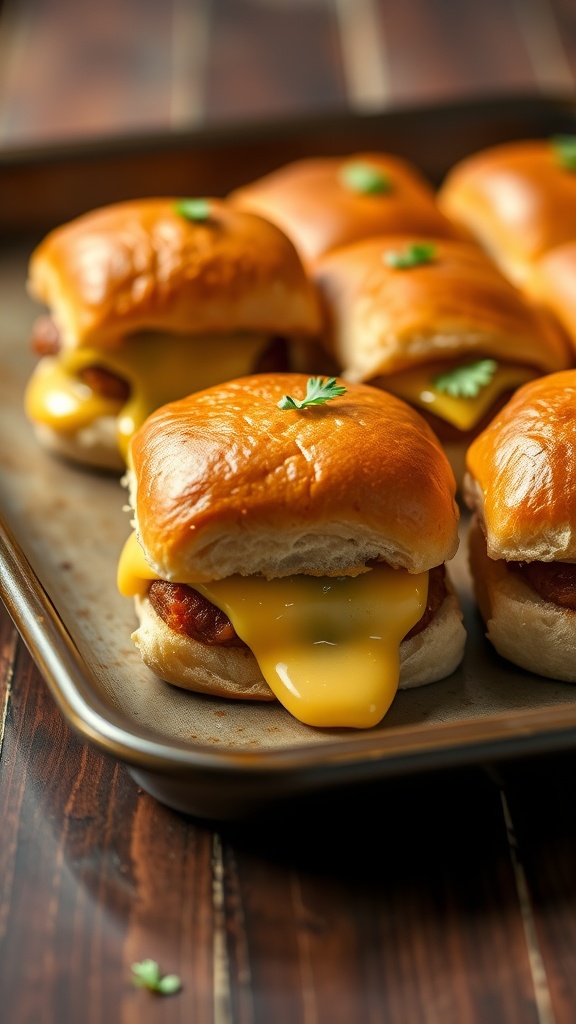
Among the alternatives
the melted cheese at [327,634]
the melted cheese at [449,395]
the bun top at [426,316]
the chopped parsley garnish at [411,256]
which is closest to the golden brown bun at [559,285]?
the bun top at [426,316]

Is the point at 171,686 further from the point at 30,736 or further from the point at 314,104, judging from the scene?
the point at 314,104

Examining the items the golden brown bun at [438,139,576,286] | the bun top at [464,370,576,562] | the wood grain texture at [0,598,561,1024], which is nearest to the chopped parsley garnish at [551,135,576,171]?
the golden brown bun at [438,139,576,286]

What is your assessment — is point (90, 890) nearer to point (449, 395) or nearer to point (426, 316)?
point (449, 395)

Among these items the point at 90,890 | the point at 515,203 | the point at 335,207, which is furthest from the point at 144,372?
the point at 90,890

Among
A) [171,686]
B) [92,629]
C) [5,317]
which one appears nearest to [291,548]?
[171,686]

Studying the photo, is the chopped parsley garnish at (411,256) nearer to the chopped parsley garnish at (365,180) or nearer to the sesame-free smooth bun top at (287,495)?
the chopped parsley garnish at (365,180)

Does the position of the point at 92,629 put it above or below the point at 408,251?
below

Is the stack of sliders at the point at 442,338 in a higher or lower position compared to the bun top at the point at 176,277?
lower
